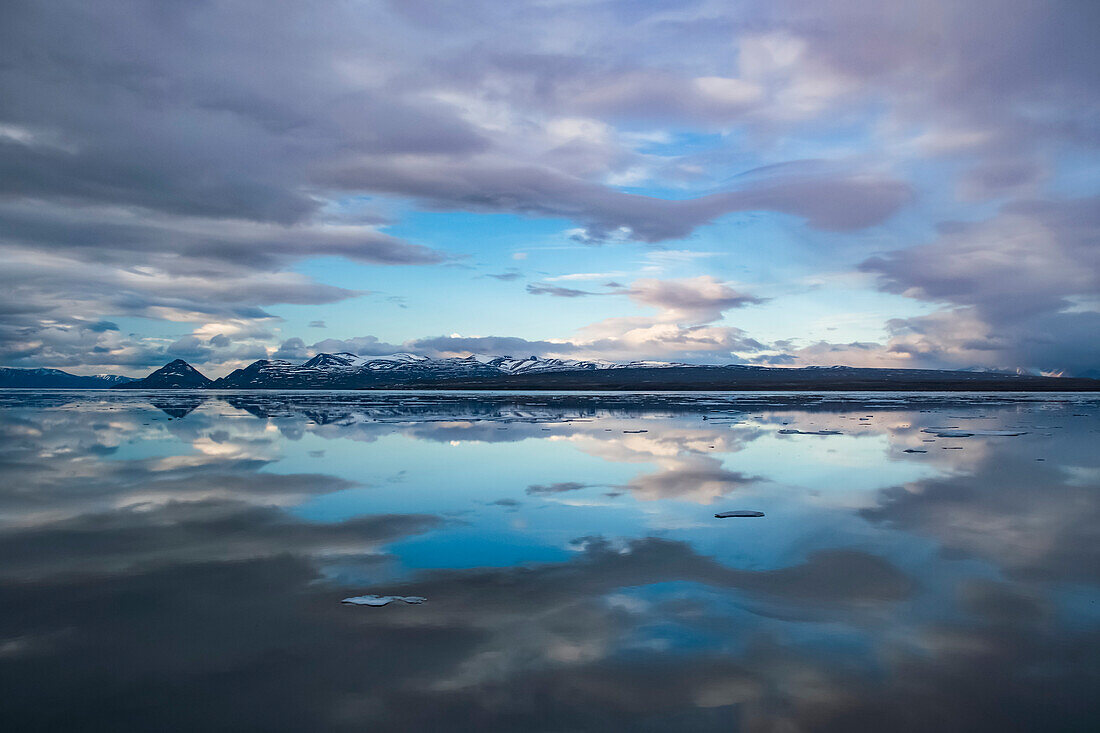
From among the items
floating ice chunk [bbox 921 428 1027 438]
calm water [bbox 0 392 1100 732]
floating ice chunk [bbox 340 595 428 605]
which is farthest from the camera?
floating ice chunk [bbox 921 428 1027 438]

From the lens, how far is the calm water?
18.3 feet

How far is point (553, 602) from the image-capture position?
807 cm

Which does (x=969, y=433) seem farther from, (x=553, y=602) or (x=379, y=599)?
(x=379, y=599)

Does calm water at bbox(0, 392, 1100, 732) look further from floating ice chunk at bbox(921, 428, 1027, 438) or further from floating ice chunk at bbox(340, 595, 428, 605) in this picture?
floating ice chunk at bbox(921, 428, 1027, 438)

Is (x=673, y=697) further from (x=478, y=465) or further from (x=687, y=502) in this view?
(x=478, y=465)

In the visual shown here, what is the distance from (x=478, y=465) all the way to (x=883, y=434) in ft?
70.8

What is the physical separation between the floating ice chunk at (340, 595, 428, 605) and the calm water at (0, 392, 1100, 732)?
0.50 feet

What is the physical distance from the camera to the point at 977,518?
41.2 feet

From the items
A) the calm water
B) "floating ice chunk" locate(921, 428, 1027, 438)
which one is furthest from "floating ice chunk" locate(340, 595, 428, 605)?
"floating ice chunk" locate(921, 428, 1027, 438)

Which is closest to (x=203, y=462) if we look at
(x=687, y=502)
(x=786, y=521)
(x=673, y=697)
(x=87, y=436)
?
(x=87, y=436)

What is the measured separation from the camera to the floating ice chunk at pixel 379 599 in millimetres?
8117

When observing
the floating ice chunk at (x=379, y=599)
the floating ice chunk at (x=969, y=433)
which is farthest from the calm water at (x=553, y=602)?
the floating ice chunk at (x=969, y=433)

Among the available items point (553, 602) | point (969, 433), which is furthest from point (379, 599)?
point (969, 433)

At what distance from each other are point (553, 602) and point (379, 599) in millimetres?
2312
